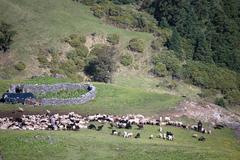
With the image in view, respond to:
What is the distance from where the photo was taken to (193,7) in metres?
154

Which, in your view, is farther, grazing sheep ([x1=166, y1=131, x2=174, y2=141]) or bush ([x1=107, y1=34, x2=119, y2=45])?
bush ([x1=107, y1=34, x2=119, y2=45])

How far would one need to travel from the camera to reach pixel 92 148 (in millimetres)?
53688

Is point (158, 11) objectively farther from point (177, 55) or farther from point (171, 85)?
point (171, 85)

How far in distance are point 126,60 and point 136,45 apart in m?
6.43

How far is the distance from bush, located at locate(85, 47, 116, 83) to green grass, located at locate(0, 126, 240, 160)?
60.5 metres

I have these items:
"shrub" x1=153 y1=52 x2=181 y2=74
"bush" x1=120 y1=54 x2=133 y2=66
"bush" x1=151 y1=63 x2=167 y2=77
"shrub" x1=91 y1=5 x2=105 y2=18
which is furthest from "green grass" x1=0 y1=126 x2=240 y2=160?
"shrub" x1=91 y1=5 x2=105 y2=18

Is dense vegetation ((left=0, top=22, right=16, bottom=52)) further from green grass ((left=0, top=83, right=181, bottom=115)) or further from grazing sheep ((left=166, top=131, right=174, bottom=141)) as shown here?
grazing sheep ((left=166, top=131, right=174, bottom=141))

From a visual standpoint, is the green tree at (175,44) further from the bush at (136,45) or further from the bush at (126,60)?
the bush at (126,60)

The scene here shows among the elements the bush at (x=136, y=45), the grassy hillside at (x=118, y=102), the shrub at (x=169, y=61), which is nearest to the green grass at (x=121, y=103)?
the grassy hillside at (x=118, y=102)

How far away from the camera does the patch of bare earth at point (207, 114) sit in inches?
2967

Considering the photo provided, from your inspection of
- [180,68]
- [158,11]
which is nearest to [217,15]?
[158,11]

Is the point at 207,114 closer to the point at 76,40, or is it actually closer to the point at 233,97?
the point at 233,97

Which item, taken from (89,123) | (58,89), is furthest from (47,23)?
(89,123)

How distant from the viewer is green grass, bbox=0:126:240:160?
5084cm
